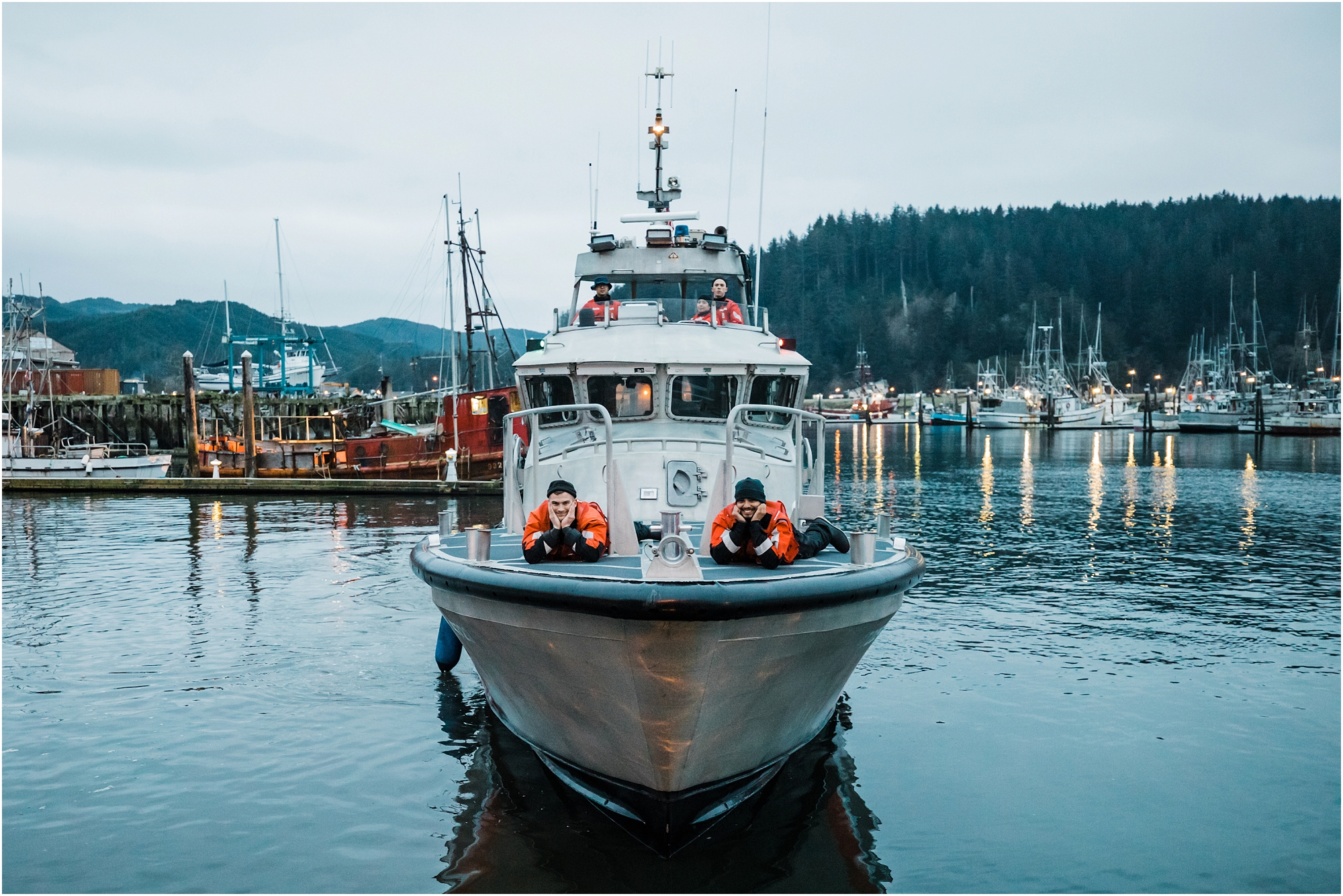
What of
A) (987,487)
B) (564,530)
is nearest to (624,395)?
(564,530)

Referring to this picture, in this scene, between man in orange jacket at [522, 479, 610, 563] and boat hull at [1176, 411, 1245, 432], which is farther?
boat hull at [1176, 411, 1245, 432]

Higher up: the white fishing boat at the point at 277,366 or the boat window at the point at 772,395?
the white fishing boat at the point at 277,366

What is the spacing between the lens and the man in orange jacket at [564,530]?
676 cm

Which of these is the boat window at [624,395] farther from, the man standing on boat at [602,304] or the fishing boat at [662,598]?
the man standing on boat at [602,304]

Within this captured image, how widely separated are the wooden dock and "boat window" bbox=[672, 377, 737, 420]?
19139 mm

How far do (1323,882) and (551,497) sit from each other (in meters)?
6.11

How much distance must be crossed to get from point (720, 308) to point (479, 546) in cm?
503

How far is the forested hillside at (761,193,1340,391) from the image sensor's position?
518ft

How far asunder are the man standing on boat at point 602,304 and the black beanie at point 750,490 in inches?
189

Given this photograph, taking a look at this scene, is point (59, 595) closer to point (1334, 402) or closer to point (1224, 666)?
point (1224, 666)

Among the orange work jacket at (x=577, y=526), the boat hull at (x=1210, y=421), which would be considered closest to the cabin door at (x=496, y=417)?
the orange work jacket at (x=577, y=526)

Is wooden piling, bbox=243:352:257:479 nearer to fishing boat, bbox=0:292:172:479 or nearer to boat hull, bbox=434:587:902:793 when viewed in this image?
fishing boat, bbox=0:292:172:479

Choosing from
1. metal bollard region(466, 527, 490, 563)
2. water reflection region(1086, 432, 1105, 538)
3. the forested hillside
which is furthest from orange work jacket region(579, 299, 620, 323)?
the forested hillside

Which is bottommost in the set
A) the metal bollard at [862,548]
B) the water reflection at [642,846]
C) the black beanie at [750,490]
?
the water reflection at [642,846]
